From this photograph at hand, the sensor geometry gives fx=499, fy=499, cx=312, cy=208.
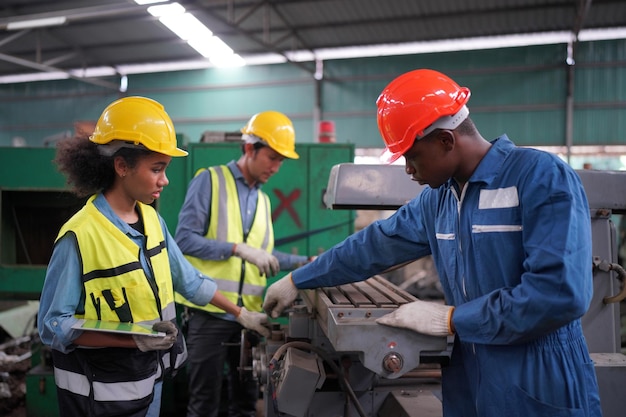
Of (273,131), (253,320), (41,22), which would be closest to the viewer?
(253,320)

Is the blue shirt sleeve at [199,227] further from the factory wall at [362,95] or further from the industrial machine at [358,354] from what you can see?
the factory wall at [362,95]

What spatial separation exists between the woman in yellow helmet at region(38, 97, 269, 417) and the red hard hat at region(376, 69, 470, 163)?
578 mm

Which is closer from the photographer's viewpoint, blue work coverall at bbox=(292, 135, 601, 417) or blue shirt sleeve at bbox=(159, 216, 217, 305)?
blue work coverall at bbox=(292, 135, 601, 417)

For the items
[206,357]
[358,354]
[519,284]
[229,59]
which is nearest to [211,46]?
[229,59]

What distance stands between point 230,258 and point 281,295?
598mm

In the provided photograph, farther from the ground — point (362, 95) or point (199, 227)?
point (362, 95)

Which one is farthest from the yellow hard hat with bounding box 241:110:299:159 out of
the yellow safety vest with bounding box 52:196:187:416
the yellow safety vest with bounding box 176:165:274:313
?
the yellow safety vest with bounding box 52:196:187:416

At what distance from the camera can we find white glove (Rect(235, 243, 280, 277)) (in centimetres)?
199

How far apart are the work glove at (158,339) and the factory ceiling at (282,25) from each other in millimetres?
4098

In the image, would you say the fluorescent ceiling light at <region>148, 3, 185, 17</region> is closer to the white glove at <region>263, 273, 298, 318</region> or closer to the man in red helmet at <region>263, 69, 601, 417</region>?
the white glove at <region>263, 273, 298, 318</region>

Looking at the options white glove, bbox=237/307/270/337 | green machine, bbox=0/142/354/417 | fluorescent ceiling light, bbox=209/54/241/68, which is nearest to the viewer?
white glove, bbox=237/307/270/337

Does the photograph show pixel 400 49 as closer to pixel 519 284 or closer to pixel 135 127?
pixel 135 127

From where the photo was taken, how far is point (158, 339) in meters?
1.17

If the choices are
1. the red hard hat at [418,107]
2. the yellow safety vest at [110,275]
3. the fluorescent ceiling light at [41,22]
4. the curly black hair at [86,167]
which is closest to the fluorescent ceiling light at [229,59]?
the fluorescent ceiling light at [41,22]
